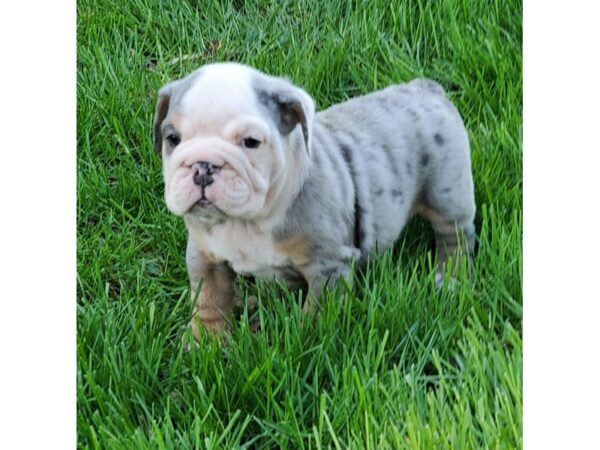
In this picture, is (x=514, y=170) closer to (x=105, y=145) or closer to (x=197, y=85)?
(x=197, y=85)

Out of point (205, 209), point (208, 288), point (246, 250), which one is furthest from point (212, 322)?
point (205, 209)

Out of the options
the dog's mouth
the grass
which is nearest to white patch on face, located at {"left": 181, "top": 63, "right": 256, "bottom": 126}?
the dog's mouth

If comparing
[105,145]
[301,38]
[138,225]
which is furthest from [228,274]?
[301,38]

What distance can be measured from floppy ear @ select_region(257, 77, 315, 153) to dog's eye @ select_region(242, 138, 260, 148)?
0.25ft

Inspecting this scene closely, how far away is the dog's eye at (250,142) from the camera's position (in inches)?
71.9

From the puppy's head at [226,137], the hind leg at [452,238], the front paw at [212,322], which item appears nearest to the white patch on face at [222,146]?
the puppy's head at [226,137]

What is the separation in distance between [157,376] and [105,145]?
1.65 ft

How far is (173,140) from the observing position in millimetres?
1868

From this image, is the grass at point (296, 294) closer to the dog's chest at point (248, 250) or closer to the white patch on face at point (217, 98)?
the dog's chest at point (248, 250)

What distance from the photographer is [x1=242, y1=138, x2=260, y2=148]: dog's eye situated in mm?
1825

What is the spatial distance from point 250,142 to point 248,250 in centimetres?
28
